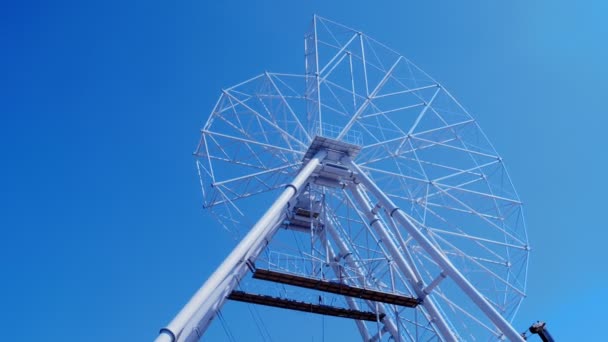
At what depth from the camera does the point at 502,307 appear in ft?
102

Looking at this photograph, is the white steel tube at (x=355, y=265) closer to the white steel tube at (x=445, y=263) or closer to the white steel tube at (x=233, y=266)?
the white steel tube at (x=445, y=263)

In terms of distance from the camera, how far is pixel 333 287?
93.6 feet

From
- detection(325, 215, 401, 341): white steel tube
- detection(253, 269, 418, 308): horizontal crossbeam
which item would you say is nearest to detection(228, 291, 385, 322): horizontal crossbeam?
detection(253, 269, 418, 308): horizontal crossbeam

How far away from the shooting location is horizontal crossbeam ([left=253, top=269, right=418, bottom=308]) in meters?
27.7

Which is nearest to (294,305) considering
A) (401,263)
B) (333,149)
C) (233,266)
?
(401,263)

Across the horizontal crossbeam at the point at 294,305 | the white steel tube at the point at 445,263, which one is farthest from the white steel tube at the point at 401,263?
the horizontal crossbeam at the point at 294,305

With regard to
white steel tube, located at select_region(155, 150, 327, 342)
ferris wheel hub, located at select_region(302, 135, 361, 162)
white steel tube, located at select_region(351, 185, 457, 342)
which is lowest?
white steel tube, located at select_region(155, 150, 327, 342)

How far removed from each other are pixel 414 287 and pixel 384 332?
16.1 feet

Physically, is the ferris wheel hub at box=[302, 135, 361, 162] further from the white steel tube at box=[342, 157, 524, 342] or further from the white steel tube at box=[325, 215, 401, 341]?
the white steel tube at box=[325, 215, 401, 341]

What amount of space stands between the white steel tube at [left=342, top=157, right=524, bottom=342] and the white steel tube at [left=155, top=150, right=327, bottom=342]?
337 cm

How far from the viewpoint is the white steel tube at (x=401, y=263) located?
91.2ft

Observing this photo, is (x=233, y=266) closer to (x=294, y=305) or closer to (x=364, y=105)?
(x=294, y=305)

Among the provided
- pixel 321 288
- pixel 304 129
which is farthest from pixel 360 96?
pixel 321 288

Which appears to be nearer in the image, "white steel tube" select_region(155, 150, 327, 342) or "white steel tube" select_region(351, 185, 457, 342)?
"white steel tube" select_region(155, 150, 327, 342)
